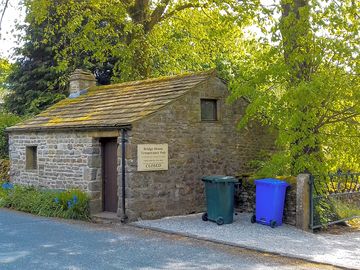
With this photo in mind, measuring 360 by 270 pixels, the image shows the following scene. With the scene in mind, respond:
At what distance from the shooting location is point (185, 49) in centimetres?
2477

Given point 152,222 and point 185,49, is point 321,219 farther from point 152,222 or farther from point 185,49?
point 185,49

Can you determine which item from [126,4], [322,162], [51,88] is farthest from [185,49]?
[322,162]

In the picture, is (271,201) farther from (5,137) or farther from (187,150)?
(5,137)

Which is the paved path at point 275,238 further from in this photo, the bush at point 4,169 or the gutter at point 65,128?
the bush at point 4,169

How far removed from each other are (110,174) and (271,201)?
4.58m

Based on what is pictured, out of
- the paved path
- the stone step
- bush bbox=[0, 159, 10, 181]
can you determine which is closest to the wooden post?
the paved path

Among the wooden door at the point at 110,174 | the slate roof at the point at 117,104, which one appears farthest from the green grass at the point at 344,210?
the wooden door at the point at 110,174

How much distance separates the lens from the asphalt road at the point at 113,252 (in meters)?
8.13

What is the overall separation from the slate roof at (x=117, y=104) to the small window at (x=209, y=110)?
0.74m

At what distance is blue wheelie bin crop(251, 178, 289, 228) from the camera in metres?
11.8

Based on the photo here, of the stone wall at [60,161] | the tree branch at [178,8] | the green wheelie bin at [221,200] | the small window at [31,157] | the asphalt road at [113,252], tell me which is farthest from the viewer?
the tree branch at [178,8]

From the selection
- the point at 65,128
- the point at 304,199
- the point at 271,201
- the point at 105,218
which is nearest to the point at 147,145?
the point at 105,218

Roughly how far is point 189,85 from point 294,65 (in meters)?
3.20

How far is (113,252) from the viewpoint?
29.7 ft
